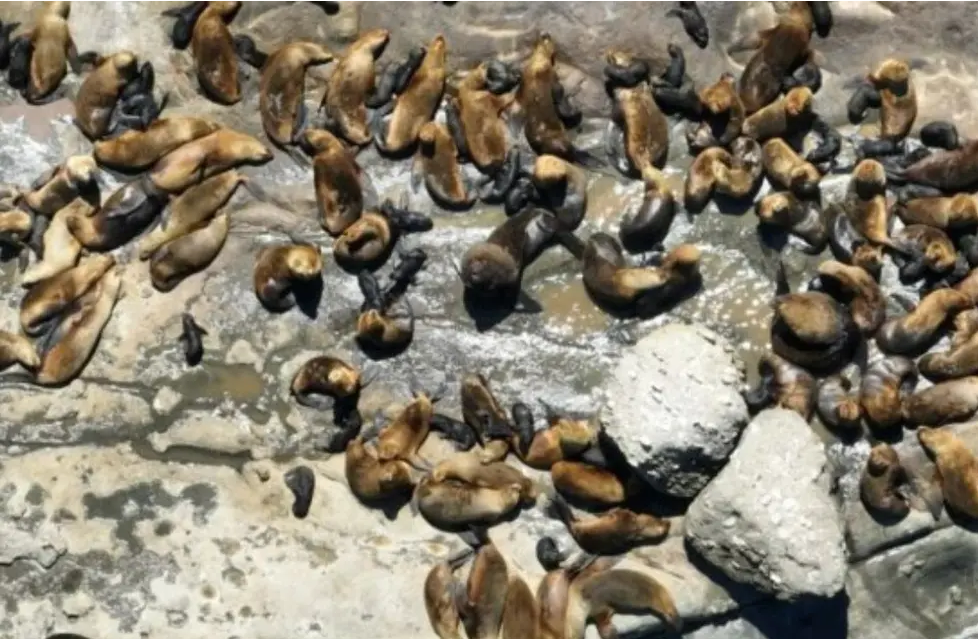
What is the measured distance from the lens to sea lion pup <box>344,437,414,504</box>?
9.36 meters

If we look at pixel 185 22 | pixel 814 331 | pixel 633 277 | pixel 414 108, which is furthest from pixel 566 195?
pixel 185 22

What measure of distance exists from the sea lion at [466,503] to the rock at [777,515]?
1.13m

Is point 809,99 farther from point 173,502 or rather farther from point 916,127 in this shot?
point 173,502

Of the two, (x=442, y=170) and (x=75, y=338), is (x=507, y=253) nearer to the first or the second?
(x=442, y=170)

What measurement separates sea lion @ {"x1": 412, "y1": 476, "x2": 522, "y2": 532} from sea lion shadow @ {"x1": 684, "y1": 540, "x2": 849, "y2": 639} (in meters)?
1.12

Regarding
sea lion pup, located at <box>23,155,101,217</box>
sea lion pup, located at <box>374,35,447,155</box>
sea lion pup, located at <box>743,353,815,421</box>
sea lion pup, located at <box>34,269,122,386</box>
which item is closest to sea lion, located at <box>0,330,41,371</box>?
sea lion pup, located at <box>34,269,122,386</box>

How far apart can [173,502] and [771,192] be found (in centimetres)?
419

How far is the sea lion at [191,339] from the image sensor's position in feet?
32.0

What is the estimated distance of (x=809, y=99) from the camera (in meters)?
9.80

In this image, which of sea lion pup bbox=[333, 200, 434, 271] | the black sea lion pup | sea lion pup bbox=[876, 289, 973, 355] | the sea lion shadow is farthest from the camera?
the black sea lion pup

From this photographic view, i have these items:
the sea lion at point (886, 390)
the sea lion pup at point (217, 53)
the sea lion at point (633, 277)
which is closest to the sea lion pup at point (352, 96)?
the sea lion pup at point (217, 53)

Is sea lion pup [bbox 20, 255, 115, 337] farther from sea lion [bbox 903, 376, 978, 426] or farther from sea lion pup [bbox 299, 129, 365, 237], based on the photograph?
sea lion [bbox 903, 376, 978, 426]

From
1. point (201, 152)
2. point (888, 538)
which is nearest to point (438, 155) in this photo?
point (201, 152)

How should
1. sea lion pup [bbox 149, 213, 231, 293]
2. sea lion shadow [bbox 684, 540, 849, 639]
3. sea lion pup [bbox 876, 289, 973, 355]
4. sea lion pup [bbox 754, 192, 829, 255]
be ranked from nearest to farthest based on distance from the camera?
1. sea lion shadow [bbox 684, 540, 849, 639]
2. sea lion pup [bbox 876, 289, 973, 355]
3. sea lion pup [bbox 754, 192, 829, 255]
4. sea lion pup [bbox 149, 213, 231, 293]
